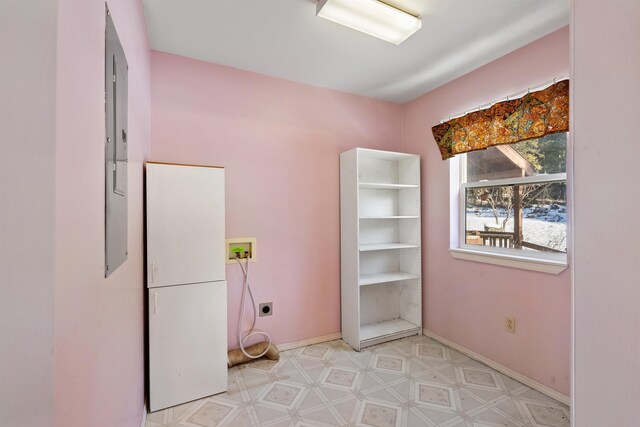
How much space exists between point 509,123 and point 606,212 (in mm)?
1604

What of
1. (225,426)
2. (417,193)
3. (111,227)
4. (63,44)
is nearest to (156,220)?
(111,227)

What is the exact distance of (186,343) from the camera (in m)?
1.85

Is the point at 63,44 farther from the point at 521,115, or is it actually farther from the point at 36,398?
the point at 521,115

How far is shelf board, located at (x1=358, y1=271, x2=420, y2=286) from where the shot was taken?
2679 mm

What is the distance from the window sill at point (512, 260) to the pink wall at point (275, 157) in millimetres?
1129

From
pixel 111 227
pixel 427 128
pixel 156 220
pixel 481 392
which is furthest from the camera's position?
pixel 427 128

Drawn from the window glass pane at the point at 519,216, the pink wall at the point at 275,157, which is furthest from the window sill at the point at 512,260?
the pink wall at the point at 275,157

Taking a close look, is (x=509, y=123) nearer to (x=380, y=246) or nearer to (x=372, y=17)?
(x=372, y=17)

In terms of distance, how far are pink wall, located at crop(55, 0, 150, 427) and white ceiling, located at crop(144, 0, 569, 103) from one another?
0.81 m

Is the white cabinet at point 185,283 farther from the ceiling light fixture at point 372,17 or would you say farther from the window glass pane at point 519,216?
the window glass pane at point 519,216

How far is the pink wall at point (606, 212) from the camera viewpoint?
719 millimetres

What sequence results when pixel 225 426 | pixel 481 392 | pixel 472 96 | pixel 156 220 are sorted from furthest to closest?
pixel 472 96 < pixel 481 392 < pixel 156 220 < pixel 225 426

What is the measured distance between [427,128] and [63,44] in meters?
2.85

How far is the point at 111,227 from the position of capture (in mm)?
903
